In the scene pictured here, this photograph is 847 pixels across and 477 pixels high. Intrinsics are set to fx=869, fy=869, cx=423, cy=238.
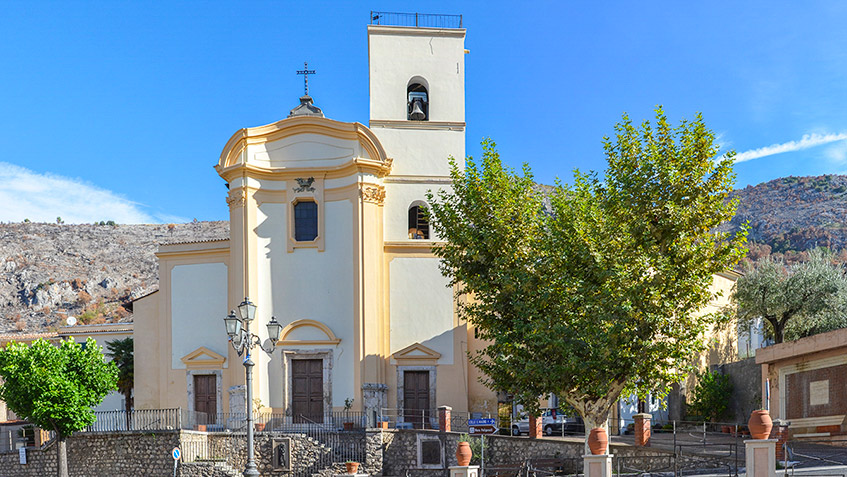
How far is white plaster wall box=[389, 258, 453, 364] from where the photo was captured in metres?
33.0

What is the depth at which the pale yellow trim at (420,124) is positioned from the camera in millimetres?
34062

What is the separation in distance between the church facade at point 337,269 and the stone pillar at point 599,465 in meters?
14.5

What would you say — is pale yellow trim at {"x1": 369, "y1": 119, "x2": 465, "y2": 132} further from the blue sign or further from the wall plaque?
the wall plaque

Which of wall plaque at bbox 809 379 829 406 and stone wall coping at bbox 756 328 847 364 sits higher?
stone wall coping at bbox 756 328 847 364

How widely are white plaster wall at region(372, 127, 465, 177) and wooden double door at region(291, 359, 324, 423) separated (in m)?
8.00

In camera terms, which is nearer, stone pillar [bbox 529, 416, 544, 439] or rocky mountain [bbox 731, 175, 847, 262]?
stone pillar [bbox 529, 416, 544, 439]

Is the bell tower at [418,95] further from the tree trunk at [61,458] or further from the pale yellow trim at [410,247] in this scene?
the tree trunk at [61,458]

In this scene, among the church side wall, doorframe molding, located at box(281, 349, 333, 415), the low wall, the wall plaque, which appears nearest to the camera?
the wall plaque

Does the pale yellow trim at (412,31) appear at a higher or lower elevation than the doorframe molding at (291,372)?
higher

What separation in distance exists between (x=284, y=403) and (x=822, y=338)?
1824 cm

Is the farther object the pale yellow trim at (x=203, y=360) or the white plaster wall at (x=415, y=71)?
the white plaster wall at (x=415, y=71)

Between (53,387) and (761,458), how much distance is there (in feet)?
74.6

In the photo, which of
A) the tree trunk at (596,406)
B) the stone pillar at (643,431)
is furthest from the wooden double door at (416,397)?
the stone pillar at (643,431)

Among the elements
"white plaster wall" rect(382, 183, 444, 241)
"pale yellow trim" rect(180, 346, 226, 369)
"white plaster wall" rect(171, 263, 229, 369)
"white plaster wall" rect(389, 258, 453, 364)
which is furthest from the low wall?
"white plaster wall" rect(382, 183, 444, 241)
